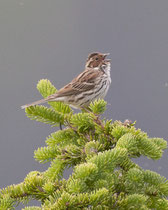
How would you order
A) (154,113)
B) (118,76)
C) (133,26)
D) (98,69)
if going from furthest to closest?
(133,26) → (118,76) → (154,113) → (98,69)

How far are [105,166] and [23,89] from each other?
124111mm

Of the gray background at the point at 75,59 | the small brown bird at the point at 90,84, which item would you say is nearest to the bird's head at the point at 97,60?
the small brown bird at the point at 90,84

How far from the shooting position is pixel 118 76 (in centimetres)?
13562

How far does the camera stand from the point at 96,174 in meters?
3.24

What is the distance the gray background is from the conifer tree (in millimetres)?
70902

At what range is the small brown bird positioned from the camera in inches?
281

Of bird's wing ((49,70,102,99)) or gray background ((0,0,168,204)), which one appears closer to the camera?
bird's wing ((49,70,102,99))

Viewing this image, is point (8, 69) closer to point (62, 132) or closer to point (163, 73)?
point (163, 73)

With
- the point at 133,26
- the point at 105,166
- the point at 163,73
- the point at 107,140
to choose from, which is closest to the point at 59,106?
the point at 107,140

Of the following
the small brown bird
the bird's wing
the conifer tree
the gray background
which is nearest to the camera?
the conifer tree

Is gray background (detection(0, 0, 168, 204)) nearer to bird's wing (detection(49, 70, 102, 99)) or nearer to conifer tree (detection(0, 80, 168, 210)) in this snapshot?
bird's wing (detection(49, 70, 102, 99))

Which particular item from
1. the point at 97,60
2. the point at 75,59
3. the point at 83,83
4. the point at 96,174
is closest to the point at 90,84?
the point at 83,83

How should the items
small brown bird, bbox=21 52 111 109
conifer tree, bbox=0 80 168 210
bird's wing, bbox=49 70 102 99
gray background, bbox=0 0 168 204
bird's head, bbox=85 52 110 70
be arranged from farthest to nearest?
gray background, bbox=0 0 168 204, bird's head, bbox=85 52 110 70, bird's wing, bbox=49 70 102 99, small brown bird, bbox=21 52 111 109, conifer tree, bbox=0 80 168 210

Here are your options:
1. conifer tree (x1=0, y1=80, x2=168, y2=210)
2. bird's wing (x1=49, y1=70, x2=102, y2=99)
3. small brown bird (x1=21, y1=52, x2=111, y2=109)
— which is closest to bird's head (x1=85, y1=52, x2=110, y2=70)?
small brown bird (x1=21, y1=52, x2=111, y2=109)
